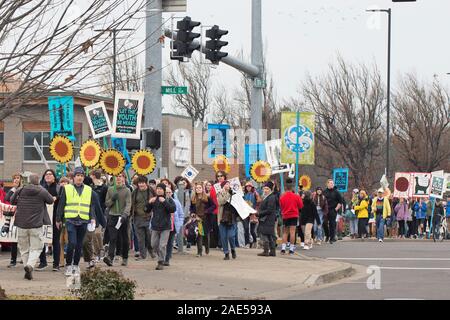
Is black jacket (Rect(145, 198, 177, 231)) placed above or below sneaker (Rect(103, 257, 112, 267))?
above

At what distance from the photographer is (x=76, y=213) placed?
62.7 ft

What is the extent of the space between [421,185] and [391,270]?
19172 mm

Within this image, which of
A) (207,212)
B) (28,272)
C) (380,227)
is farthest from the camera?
(380,227)

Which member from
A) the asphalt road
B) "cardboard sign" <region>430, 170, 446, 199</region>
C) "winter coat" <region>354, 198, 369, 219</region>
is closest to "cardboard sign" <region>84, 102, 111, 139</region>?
the asphalt road

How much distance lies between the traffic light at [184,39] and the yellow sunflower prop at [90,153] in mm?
3413

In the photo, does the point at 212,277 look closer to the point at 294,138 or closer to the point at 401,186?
the point at 294,138

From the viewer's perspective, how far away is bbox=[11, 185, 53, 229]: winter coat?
18969 mm

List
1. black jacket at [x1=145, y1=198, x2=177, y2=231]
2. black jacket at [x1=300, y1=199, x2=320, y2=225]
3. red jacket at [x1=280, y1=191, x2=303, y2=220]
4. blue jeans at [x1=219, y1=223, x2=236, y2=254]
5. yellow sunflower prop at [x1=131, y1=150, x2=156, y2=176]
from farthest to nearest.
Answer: black jacket at [x1=300, y1=199, x2=320, y2=225] < red jacket at [x1=280, y1=191, x2=303, y2=220] < blue jeans at [x1=219, y1=223, x2=236, y2=254] < yellow sunflower prop at [x1=131, y1=150, x2=156, y2=176] < black jacket at [x1=145, y1=198, x2=177, y2=231]

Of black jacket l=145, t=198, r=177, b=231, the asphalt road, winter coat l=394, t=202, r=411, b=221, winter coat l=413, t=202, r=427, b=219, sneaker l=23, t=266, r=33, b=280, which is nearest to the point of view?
the asphalt road

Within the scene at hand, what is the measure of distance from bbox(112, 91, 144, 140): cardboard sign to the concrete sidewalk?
2835mm

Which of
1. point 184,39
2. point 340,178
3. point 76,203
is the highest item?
point 184,39

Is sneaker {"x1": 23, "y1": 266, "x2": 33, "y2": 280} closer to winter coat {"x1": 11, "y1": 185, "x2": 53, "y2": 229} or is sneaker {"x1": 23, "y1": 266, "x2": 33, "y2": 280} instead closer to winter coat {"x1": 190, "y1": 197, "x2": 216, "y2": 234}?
winter coat {"x1": 11, "y1": 185, "x2": 53, "y2": 229}

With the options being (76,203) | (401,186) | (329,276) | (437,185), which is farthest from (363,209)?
(76,203)

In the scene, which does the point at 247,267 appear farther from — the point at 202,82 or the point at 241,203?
the point at 202,82
